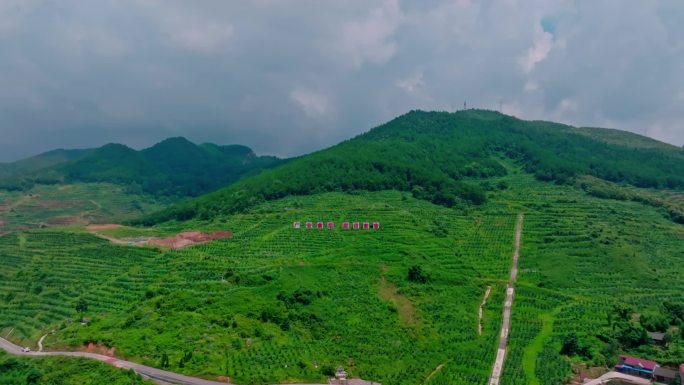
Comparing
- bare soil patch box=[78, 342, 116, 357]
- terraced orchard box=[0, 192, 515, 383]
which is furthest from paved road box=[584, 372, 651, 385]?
bare soil patch box=[78, 342, 116, 357]

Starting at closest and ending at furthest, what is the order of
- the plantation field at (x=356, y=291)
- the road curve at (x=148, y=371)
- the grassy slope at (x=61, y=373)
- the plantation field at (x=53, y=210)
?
the road curve at (x=148, y=371) → the grassy slope at (x=61, y=373) → the plantation field at (x=356, y=291) → the plantation field at (x=53, y=210)

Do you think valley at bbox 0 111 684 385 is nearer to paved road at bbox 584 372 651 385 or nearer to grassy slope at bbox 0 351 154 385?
paved road at bbox 584 372 651 385

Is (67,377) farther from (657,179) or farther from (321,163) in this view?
(657,179)

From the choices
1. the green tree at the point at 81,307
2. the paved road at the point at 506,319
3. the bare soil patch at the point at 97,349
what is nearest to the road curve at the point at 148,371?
the bare soil patch at the point at 97,349

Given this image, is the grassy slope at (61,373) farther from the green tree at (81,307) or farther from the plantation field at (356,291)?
the green tree at (81,307)

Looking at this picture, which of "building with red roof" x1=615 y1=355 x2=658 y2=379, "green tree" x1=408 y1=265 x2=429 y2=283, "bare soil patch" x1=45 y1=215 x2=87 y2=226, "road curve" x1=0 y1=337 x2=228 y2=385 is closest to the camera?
"road curve" x1=0 y1=337 x2=228 y2=385
